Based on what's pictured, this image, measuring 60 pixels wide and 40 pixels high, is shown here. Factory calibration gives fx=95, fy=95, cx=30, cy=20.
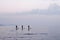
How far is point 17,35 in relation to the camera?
2.25 meters

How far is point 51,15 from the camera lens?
2027 millimetres

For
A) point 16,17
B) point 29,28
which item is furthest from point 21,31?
point 16,17

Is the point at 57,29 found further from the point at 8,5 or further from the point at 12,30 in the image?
the point at 8,5

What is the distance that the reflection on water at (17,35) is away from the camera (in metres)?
2.20

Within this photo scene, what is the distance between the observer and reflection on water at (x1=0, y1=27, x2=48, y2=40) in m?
2.20

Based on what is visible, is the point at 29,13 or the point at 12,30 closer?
the point at 29,13

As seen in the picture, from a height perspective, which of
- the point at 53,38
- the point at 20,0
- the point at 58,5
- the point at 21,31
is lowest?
the point at 53,38

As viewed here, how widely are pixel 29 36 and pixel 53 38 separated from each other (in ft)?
1.85

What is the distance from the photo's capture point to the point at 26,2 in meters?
2.03

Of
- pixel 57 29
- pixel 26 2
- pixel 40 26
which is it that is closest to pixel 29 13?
pixel 26 2

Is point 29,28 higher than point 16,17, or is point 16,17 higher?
point 16,17

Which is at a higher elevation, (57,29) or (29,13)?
(29,13)

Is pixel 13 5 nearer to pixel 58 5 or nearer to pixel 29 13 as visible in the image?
pixel 29 13

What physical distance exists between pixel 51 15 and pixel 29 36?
725 mm
